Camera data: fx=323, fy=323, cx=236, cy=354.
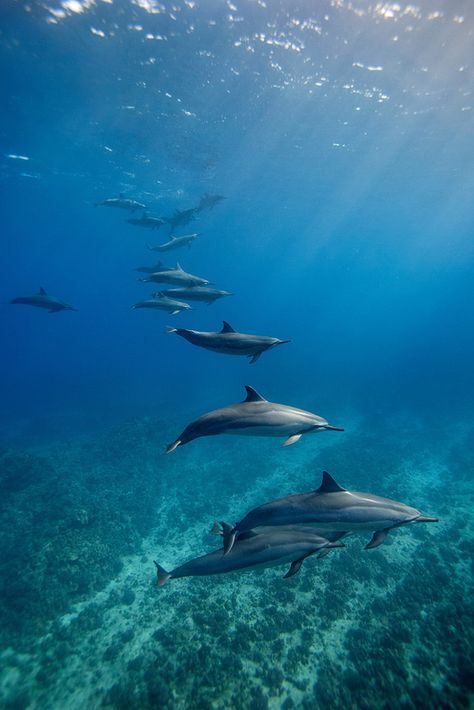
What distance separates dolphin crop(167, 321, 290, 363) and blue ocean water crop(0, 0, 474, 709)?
7875mm

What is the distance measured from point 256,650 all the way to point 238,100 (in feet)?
84.4

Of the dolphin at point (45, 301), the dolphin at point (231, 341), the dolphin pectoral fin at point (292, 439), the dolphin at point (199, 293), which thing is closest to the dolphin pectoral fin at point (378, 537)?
the dolphin pectoral fin at point (292, 439)

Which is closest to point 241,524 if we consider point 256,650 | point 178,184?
point 256,650

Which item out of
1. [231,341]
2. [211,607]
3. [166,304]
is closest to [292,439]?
[231,341]

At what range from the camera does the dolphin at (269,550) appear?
4.92m

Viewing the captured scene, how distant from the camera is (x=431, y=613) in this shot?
357 inches

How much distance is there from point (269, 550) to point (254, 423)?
78.3 inches

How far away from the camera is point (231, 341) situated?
6070mm

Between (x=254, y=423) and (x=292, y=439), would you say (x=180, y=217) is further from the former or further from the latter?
(x=292, y=439)

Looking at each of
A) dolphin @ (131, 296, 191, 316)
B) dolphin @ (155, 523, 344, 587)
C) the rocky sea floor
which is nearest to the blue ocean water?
the rocky sea floor

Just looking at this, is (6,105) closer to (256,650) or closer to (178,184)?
(178,184)

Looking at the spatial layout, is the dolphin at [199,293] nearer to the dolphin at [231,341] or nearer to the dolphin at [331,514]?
the dolphin at [231,341]

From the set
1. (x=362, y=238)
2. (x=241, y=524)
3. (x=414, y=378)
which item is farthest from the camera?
(x=362, y=238)

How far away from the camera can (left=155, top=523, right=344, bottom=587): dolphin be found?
4922 mm
